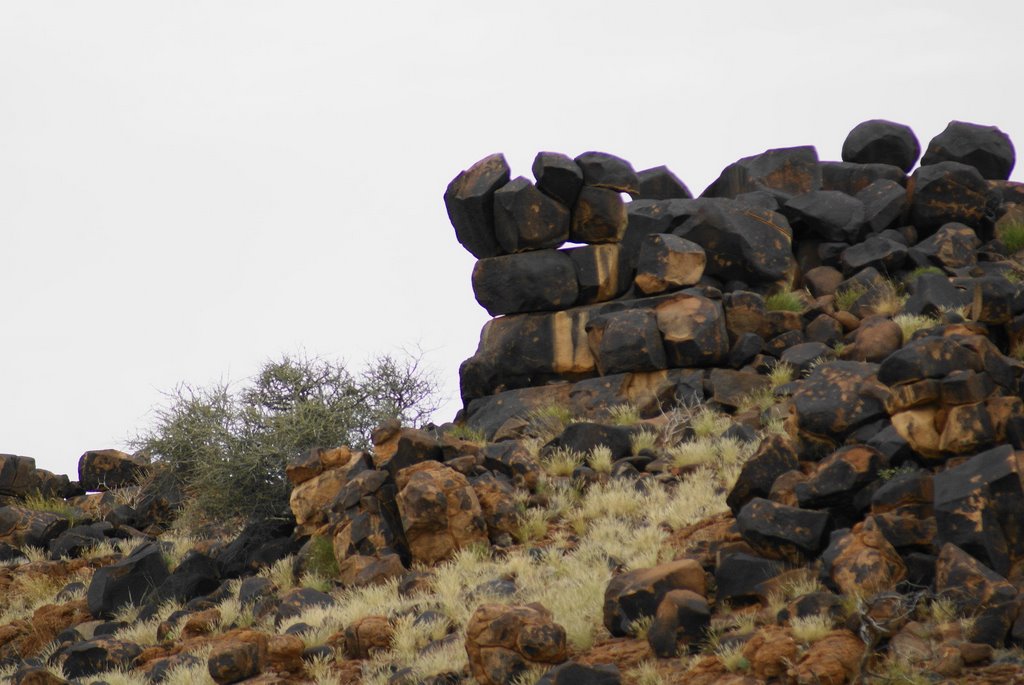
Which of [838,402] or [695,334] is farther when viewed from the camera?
[695,334]

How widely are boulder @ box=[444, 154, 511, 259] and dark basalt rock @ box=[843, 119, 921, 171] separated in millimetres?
9960

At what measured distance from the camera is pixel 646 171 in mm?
29250

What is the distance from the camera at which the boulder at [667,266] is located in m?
23.2

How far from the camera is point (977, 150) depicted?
28.4 m

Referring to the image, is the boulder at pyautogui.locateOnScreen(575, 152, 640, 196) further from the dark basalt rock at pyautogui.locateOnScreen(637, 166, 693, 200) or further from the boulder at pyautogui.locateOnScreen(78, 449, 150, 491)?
the boulder at pyautogui.locateOnScreen(78, 449, 150, 491)

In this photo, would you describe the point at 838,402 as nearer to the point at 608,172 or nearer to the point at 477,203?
the point at 608,172

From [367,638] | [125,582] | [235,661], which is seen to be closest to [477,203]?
[125,582]

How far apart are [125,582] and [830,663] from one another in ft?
39.0

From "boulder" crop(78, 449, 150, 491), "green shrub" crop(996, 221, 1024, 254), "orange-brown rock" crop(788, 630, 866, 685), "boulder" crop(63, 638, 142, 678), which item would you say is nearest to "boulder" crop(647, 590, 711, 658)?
"orange-brown rock" crop(788, 630, 866, 685)

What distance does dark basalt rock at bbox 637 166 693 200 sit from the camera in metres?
28.4

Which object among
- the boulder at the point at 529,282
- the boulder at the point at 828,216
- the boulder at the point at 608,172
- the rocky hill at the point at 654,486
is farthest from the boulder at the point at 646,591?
the boulder at the point at 828,216

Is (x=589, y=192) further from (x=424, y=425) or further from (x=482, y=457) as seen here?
(x=482, y=457)

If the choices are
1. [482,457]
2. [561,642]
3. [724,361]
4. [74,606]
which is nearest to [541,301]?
[724,361]

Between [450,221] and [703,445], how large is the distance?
9091 mm
